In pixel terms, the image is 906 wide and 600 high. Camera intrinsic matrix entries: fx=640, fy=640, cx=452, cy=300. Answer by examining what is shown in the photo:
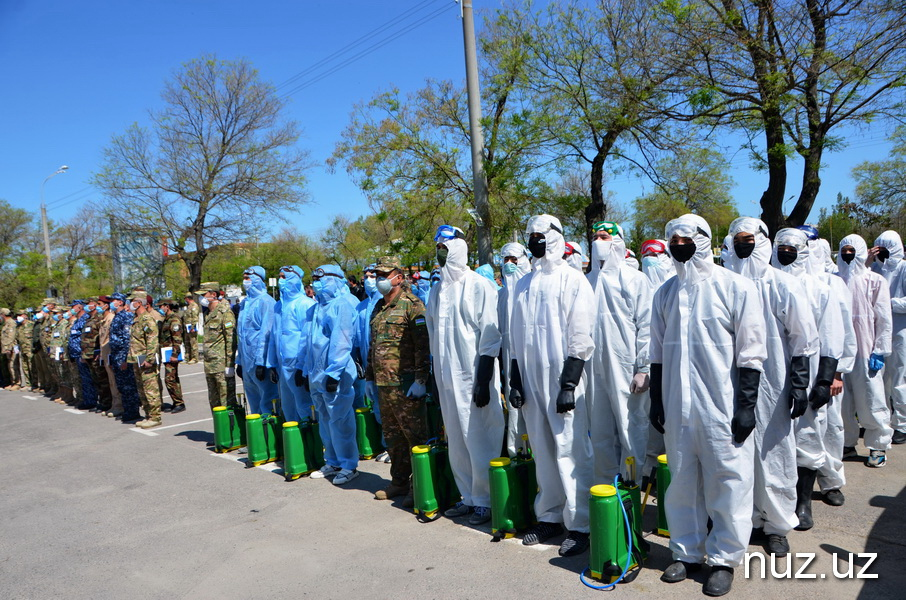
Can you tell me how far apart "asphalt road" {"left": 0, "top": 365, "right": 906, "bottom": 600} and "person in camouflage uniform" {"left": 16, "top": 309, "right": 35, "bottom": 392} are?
35.0 feet

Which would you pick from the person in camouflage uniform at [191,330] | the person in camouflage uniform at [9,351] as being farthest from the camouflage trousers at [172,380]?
the person in camouflage uniform at [9,351]

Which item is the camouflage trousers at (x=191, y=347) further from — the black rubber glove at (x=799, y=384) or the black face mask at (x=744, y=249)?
the black rubber glove at (x=799, y=384)

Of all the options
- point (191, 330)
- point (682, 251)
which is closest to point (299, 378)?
point (682, 251)

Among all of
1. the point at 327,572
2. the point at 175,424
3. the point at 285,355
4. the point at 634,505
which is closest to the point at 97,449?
the point at 175,424

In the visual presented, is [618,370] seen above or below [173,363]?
below

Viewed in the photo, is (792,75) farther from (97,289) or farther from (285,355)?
(97,289)

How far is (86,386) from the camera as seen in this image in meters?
13.5

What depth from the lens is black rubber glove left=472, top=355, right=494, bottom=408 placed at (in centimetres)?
521

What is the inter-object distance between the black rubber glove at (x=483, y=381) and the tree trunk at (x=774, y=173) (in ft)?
26.4

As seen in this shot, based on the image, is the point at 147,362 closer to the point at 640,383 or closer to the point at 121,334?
the point at 121,334

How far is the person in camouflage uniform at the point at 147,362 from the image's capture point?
35.2 ft

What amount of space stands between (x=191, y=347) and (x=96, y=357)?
354 inches

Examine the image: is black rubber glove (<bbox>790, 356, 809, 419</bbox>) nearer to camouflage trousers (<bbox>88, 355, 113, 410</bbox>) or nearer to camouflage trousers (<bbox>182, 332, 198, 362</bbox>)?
camouflage trousers (<bbox>88, 355, 113, 410</bbox>)

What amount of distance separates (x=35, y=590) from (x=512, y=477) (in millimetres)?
3709
